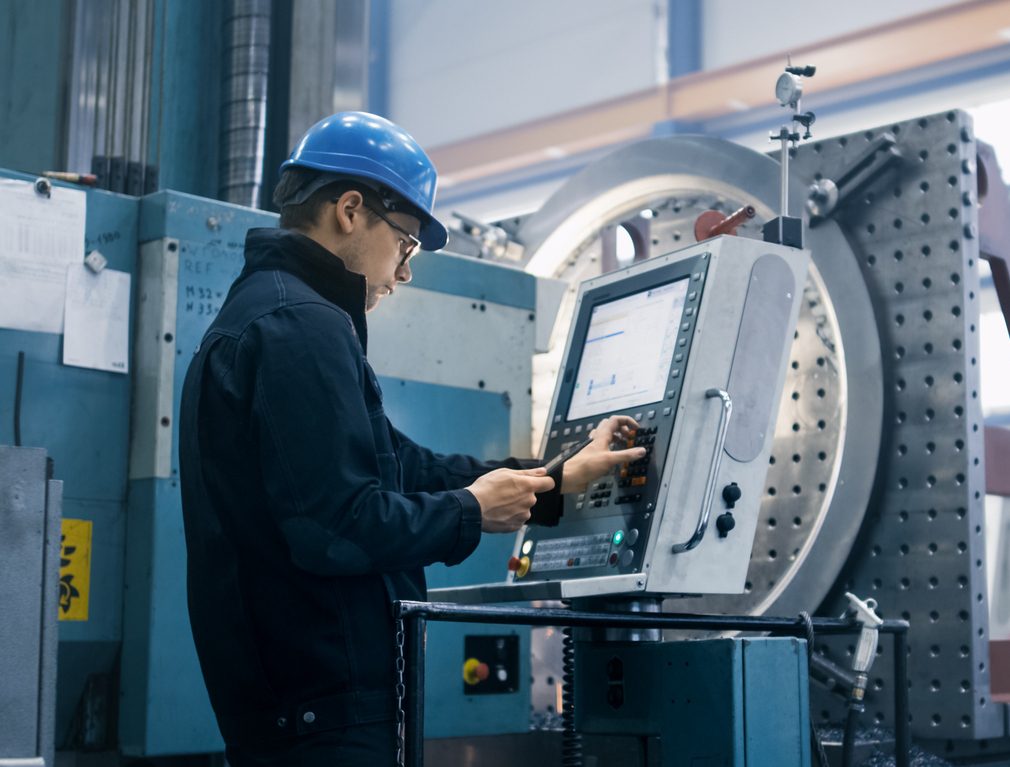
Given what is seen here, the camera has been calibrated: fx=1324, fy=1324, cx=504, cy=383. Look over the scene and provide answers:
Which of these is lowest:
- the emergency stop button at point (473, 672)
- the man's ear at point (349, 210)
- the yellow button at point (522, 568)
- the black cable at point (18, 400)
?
the emergency stop button at point (473, 672)

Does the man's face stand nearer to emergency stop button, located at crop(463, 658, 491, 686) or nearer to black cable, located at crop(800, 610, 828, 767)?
black cable, located at crop(800, 610, 828, 767)

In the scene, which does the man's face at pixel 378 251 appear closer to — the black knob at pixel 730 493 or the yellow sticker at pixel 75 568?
the black knob at pixel 730 493

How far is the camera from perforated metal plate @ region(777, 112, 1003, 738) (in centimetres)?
202

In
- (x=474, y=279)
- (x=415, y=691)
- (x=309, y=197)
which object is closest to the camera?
(x=415, y=691)

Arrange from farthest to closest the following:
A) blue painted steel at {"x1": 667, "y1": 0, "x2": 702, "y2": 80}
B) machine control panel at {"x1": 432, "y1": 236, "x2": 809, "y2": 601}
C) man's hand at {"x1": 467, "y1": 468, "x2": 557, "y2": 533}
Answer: blue painted steel at {"x1": 667, "y1": 0, "x2": 702, "y2": 80} < machine control panel at {"x1": 432, "y1": 236, "x2": 809, "y2": 601} < man's hand at {"x1": 467, "y1": 468, "x2": 557, "y2": 533}

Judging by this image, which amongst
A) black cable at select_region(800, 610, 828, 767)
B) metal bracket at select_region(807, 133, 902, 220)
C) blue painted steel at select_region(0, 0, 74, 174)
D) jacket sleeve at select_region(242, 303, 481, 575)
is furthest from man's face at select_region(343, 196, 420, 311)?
blue painted steel at select_region(0, 0, 74, 174)

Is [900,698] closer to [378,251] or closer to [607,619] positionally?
[607,619]

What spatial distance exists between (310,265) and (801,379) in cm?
112

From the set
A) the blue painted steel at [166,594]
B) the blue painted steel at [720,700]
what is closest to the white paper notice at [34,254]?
the blue painted steel at [166,594]

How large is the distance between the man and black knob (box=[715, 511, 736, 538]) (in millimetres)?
220

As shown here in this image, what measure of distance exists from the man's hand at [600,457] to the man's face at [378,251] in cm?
32

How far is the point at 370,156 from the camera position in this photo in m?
1.57

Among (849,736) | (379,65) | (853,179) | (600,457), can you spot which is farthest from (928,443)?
(379,65)

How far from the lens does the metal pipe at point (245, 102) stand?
8.38ft
